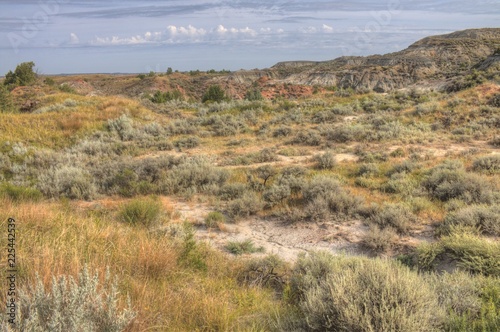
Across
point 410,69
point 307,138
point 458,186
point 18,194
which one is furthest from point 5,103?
point 410,69

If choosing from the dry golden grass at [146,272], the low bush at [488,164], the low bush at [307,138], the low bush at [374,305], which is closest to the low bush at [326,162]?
the low bush at [307,138]

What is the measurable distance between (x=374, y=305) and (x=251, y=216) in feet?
16.4

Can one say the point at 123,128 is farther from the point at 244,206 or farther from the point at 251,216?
the point at 251,216

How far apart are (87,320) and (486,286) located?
3.89m

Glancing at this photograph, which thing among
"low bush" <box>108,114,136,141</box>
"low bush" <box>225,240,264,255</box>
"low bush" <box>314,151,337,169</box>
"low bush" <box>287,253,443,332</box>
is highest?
"low bush" <box>108,114,136,141</box>

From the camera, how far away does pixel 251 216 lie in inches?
307

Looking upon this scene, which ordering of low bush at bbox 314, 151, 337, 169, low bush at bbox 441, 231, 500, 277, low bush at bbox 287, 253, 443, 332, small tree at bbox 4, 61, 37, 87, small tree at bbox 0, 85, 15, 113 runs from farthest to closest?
1. small tree at bbox 4, 61, 37, 87
2. small tree at bbox 0, 85, 15, 113
3. low bush at bbox 314, 151, 337, 169
4. low bush at bbox 441, 231, 500, 277
5. low bush at bbox 287, 253, 443, 332

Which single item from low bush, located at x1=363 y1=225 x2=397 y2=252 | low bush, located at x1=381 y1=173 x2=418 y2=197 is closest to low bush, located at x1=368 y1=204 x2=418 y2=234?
low bush, located at x1=363 y1=225 x2=397 y2=252

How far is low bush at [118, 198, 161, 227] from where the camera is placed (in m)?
6.51

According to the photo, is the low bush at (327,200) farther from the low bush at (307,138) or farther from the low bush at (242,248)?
the low bush at (307,138)

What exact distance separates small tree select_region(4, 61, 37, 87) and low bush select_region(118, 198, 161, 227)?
37.4 m

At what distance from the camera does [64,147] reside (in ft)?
44.2

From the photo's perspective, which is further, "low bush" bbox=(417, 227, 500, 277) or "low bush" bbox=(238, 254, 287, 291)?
"low bush" bbox=(238, 254, 287, 291)

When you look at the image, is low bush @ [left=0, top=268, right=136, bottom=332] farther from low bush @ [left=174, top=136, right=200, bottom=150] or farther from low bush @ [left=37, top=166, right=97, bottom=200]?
low bush @ [left=174, top=136, right=200, bottom=150]
